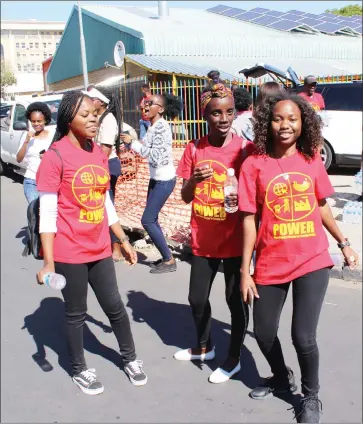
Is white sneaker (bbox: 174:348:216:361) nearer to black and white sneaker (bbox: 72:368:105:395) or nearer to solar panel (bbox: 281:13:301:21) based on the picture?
black and white sneaker (bbox: 72:368:105:395)

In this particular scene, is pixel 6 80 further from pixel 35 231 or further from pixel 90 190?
pixel 90 190

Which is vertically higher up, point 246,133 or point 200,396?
point 246,133

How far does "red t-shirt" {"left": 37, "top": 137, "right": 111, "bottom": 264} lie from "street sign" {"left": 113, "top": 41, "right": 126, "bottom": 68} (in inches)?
762

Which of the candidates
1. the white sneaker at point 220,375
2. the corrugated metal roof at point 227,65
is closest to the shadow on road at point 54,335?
the white sneaker at point 220,375

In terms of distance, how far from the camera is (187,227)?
7578 millimetres

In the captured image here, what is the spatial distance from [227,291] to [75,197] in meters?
1.16

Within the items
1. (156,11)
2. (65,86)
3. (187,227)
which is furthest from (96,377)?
(65,86)

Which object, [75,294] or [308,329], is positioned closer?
[308,329]

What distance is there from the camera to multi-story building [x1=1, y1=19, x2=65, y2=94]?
80.1 metres

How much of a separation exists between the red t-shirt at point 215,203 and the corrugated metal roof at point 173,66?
14.0m

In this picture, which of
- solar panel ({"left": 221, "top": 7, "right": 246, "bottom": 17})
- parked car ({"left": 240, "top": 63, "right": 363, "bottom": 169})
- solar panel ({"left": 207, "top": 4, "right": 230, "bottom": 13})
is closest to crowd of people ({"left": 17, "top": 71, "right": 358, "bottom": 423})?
parked car ({"left": 240, "top": 63, "right": 363, "bottom": 169})

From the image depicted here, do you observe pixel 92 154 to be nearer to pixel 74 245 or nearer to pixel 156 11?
pixel 74 245

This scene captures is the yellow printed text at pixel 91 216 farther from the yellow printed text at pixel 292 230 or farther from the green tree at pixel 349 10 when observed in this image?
the green tree at pixel 349 10

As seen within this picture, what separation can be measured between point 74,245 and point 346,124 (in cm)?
881
